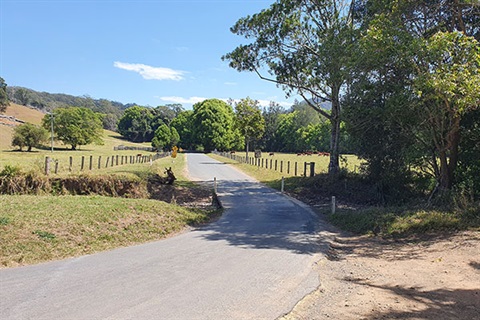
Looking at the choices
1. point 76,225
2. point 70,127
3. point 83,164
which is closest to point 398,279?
point 76,225

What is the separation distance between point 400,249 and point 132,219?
23.0 feet

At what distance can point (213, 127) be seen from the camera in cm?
8388

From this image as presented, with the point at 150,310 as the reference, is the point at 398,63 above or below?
above

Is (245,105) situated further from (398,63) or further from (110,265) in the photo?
(110,265)

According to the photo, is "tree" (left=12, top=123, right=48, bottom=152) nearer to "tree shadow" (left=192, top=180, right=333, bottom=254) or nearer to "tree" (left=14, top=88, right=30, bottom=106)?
"tree shadow" (left=192, top=180, right=333, bottom=254)

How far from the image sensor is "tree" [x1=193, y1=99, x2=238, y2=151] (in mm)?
83750

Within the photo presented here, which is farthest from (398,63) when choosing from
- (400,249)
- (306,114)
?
(306,114)

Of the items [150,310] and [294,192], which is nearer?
[150,310]

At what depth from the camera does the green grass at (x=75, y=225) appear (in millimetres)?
7700

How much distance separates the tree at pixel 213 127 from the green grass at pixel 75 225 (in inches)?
2830

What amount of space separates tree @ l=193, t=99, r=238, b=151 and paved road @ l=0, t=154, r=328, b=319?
244 ft

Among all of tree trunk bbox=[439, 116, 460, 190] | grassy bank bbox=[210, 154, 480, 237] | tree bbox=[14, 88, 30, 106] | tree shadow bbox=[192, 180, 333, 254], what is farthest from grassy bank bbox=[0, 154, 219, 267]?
tree bbox=[14, 88, 30, 106]

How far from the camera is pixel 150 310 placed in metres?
4.99

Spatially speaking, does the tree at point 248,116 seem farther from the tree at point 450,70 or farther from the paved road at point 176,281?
the paved road at point 176,281
